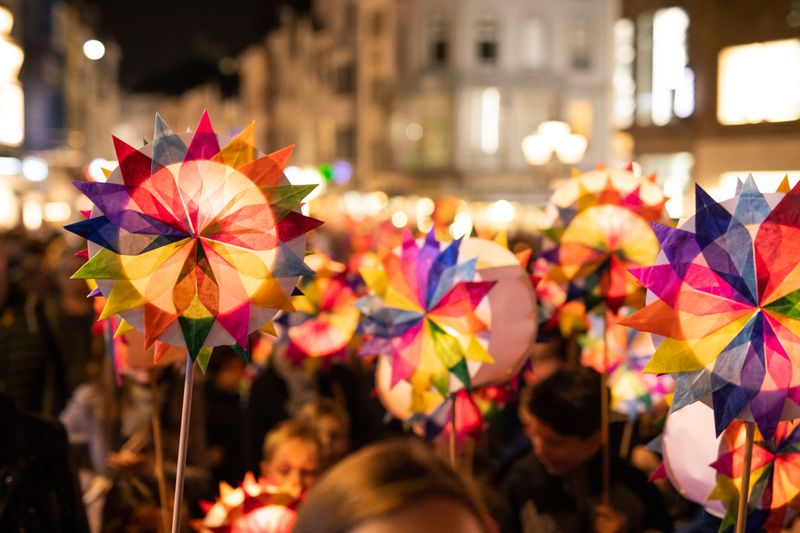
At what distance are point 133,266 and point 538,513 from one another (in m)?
2.03

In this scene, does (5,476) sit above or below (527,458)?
above

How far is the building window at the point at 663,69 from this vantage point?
30.7 metres

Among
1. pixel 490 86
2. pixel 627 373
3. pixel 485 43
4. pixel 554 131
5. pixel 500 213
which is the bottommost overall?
pixel 500 213

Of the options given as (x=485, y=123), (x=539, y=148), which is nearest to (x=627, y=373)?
(x=539, y=148)

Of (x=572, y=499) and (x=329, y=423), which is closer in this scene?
(x=572, y=499)

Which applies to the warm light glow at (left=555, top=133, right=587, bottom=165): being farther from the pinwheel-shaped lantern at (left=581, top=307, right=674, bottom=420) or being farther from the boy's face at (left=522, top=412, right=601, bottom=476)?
the boy's face at (left=522, top=412, right=601, bottom=476)

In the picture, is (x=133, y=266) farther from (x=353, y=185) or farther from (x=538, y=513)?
(x=353, y=185)

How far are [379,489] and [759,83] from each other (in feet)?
84.7

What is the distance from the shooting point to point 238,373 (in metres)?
6.28

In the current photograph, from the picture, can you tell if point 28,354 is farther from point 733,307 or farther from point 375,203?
point 375,203

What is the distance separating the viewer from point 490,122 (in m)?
35.7

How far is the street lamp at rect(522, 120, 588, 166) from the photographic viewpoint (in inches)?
755

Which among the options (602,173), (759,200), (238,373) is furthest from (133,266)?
(238,373)

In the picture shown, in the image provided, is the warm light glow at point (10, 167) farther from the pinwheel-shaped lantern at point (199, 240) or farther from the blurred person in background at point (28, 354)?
the pinwheel-shaped lantern at point (199, 240)
